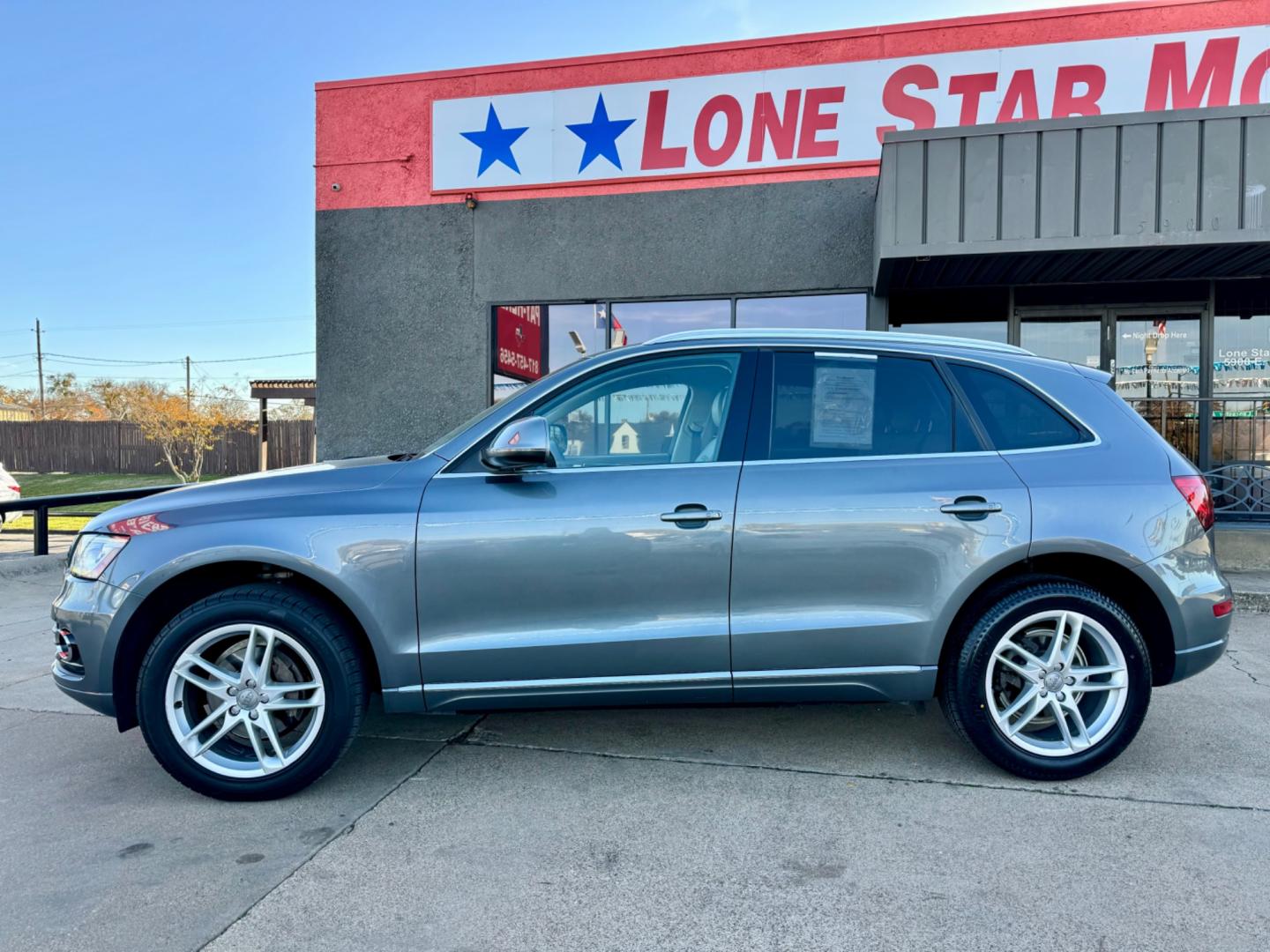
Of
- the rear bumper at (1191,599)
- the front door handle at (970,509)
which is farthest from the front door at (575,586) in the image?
the rear bumper at (1191,599)

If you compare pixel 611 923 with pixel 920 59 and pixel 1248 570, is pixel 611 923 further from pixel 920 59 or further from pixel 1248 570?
pixel 920 59

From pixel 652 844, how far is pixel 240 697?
5.43ft

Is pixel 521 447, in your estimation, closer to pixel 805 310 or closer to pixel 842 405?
pixel 842 405

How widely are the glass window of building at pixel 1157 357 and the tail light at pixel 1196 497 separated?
20.2ft

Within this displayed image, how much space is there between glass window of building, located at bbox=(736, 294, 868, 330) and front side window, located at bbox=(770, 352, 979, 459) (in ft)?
18.3

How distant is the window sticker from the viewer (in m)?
3.42

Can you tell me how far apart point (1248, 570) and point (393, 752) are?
737cm

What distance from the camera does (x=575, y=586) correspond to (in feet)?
10.5

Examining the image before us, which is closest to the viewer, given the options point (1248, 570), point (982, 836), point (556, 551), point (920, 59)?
point (982, 836)

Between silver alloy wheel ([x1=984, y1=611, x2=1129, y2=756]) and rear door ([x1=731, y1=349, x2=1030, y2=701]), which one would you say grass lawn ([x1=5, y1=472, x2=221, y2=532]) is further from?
silver alloy wheel ([x1=984, y1=611, x2=1129, y2=756])

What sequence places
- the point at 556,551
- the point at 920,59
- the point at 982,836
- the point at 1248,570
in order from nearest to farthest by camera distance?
the point at 982,836 → the point at 556,551 → the point at 1248,570 → the point at 920,59

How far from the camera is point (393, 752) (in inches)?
147

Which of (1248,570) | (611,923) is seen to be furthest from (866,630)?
(1248,570)

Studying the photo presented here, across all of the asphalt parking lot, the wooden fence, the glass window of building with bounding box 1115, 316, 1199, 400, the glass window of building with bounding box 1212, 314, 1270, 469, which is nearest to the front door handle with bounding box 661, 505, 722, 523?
the asphalt parking lot
